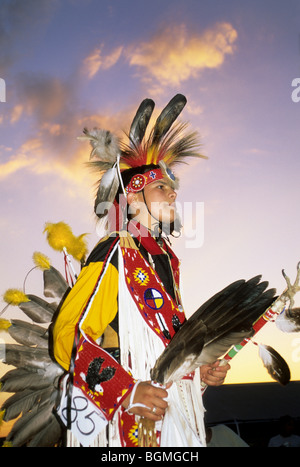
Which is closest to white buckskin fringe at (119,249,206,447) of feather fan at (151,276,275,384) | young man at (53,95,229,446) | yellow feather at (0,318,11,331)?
young man at (53,95,229,446)

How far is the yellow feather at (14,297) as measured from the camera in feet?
9.21

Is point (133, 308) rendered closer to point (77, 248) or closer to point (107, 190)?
point (107, 190)

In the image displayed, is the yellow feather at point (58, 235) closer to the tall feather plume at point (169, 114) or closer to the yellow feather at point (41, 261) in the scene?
the yellow feather at point (41, 261)

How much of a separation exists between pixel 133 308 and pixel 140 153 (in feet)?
3.39

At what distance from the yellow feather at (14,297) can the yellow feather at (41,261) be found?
267 millimetres

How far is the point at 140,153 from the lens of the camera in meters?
2.36

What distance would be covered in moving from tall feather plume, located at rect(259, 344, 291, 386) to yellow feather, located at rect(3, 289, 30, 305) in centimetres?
178

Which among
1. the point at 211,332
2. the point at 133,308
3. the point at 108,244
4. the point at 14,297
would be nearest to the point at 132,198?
the point at 108,244

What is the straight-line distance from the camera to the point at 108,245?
Result: 1.85 meters

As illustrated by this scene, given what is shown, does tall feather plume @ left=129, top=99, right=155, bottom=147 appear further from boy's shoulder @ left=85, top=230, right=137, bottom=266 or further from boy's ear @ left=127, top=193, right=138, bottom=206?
boy's shoulder @ left=85, top=230, right=137, bottom=266

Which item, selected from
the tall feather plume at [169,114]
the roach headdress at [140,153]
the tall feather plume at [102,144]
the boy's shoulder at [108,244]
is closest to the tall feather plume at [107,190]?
the roach headdress at [140,153]

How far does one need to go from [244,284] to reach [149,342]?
50cm
